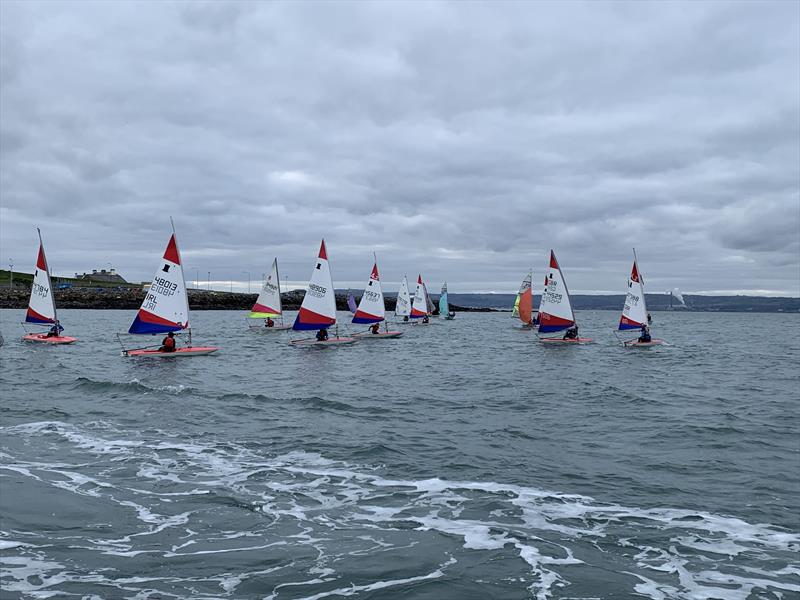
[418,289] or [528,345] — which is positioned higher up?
[418,289]

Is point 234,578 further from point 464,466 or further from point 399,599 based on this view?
point 464,466

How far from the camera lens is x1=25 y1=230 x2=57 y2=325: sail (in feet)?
148

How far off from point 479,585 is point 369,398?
52.4 feet

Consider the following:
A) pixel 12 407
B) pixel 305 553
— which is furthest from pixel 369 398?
pixel 305 553

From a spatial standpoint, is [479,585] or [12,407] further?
[12,407]

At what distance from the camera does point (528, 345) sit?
177 ft

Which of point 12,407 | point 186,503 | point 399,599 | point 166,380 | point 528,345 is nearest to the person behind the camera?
point 399,599

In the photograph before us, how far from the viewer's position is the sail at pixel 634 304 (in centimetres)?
5072

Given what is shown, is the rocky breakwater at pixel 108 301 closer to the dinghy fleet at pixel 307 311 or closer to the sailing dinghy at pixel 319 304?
the dinghy fleet at pixel 307 311

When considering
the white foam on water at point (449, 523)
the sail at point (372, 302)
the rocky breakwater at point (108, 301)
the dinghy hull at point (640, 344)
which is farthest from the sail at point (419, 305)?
the white foam on water at point (449, 523)

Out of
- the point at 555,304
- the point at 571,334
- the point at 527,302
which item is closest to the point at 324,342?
the point at 555,304

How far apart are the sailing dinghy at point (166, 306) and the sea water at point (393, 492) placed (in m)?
10.00

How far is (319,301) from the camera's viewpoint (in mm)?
44281

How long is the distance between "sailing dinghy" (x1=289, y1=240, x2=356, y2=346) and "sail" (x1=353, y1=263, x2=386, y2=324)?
880 centimetres
